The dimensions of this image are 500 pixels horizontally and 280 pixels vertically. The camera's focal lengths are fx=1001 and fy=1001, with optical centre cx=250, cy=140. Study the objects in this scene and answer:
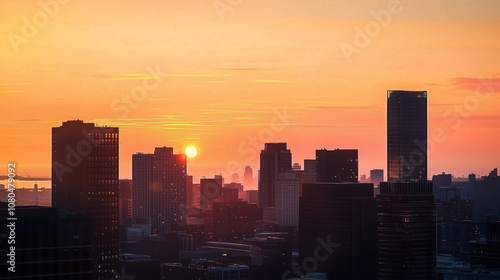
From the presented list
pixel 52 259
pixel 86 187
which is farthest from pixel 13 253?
pixel 86 187

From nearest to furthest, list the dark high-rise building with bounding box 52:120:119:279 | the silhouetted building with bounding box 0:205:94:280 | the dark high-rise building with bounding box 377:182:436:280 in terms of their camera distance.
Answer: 1. the silhouetted building with bounding box 0:205:94:280
2. the dark high-rise building with bounding box 377:182:436:280
3. the dark high-rise building with bounding box 52:120:119:279

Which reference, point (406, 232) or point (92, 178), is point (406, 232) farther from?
point (92, 178)

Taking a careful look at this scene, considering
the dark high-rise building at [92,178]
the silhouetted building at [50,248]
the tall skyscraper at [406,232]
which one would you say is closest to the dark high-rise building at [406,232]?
the tall skyscraper at [406,232]

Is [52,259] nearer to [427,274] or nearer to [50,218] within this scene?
[50,218]

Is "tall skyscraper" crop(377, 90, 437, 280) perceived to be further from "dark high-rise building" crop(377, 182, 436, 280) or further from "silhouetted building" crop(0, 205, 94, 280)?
"silhouetted building" crop(0, 205, 94, 280)

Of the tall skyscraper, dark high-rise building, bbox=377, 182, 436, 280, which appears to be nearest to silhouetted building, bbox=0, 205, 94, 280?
dark high-rise building, bbox=377, 182, 436, 280
